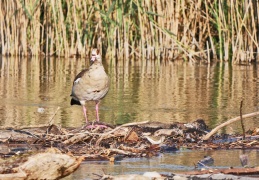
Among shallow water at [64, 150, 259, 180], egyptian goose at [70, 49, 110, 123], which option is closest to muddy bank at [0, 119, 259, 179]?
shallow water at [64, 150, 259, 180]

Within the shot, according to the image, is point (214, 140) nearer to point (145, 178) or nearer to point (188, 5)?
point (145, 178)

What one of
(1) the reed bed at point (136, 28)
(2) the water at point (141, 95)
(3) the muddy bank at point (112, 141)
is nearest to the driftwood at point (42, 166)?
(2) the water at point (141, 95)

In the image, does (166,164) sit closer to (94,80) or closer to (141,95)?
(94,80)

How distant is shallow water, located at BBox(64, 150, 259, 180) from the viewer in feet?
19.4

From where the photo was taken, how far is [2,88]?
13.1 metres

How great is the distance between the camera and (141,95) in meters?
12.2

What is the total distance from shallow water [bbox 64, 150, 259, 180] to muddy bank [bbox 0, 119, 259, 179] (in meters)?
0.17

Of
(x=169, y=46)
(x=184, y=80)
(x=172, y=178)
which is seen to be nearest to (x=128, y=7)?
(x=169, y=46)

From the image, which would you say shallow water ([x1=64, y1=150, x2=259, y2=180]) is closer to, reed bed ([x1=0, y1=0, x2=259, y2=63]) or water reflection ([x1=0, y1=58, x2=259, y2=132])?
water reflection ([x1=0, y1=58, x2=259, y2=132])

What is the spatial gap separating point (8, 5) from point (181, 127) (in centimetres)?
1179

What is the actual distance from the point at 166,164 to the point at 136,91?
6.55 metres

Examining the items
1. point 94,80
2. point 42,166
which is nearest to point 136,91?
point 94,80

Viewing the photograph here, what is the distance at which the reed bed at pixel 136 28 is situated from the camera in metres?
17.6

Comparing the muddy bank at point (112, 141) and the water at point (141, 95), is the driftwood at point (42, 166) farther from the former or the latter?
the muddy bank at point (112, 141)
